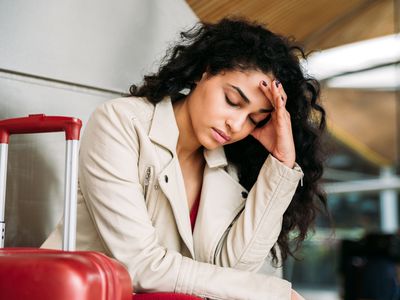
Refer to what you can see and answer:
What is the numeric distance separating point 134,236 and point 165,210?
0.27 metres

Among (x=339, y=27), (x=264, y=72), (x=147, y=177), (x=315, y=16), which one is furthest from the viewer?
(x=339, y=27)

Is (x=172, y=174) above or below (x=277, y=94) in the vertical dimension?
below

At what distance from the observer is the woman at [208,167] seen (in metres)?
1.86

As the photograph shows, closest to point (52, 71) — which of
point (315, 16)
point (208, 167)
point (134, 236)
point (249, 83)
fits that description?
point (208, 167)

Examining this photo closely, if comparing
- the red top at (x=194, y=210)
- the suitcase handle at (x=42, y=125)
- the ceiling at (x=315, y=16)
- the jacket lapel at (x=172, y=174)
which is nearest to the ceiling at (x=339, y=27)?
the ceiling at (x=315, y=16)

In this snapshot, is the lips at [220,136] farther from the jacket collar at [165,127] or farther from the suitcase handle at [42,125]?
the suitcase handle at [42,125]

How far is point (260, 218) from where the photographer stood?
2.19m

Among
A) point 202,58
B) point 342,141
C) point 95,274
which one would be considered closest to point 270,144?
point 202,58

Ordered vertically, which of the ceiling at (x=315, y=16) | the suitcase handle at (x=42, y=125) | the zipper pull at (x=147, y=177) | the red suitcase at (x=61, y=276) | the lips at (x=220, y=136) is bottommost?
the red suitcase at (x=61, y=276)

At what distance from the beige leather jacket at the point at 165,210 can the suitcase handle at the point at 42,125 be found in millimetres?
278

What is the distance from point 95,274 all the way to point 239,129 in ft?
3.10

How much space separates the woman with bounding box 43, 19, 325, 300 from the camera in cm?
186

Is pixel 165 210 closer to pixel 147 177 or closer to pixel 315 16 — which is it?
pixel 147 177

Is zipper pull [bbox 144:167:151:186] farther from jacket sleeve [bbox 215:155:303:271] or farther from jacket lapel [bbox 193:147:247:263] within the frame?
jacket sleeve [bbox 215:155:303:271]
